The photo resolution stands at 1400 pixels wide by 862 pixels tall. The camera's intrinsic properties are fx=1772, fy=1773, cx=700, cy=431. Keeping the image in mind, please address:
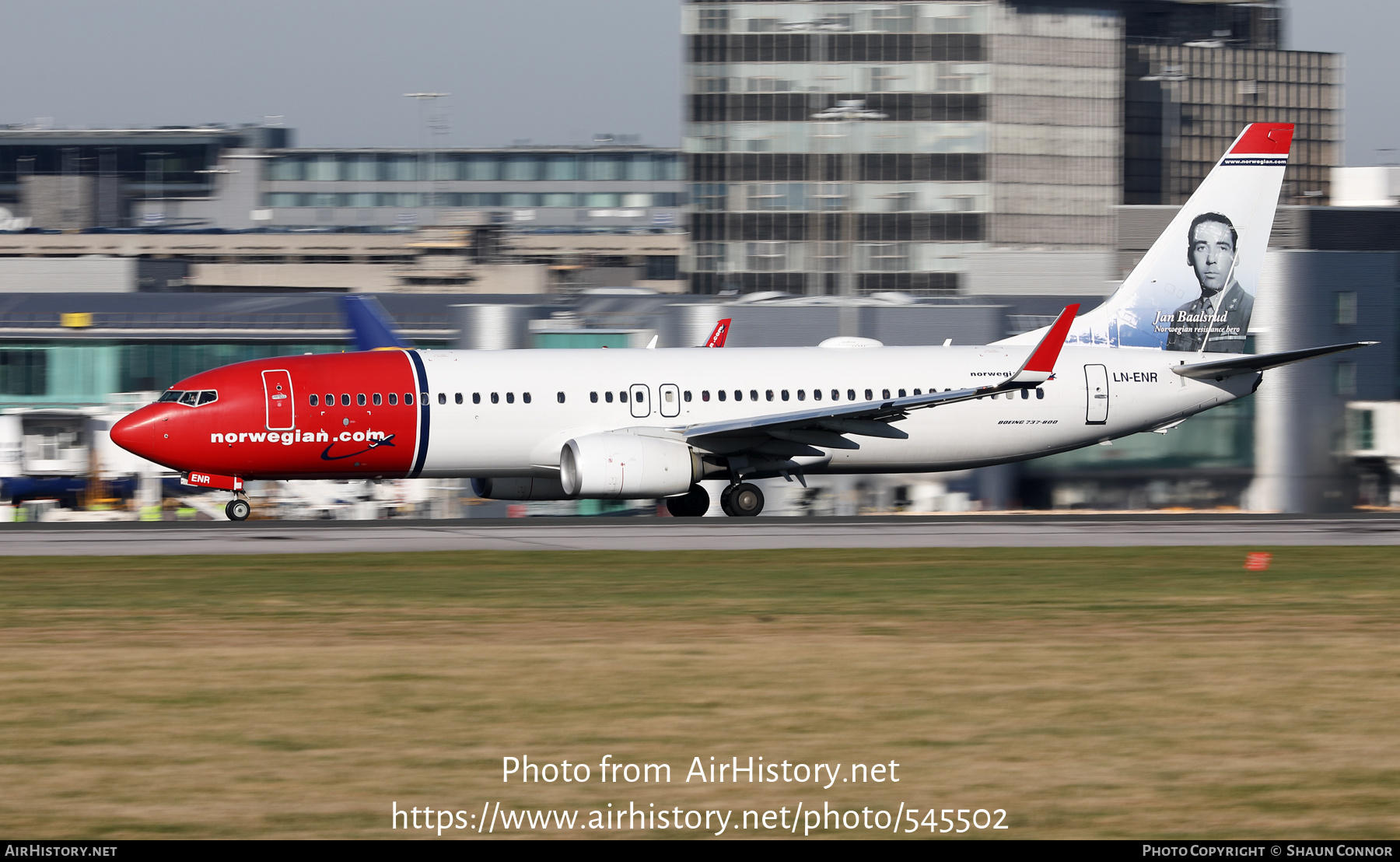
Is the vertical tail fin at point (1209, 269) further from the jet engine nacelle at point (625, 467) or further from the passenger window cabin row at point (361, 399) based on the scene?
the passenger window cabin row at point (361, 399)

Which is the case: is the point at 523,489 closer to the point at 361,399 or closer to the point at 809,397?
the point at 361,399

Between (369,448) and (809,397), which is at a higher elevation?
(809,397)

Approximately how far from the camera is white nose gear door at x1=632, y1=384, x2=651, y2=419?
1442 inches

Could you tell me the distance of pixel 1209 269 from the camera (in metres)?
40.6

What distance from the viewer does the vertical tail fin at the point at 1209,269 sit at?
40219mm

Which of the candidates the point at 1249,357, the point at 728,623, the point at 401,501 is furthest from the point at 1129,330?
the point at 728,623

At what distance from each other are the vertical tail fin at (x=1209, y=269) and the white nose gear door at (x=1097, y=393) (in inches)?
63.4

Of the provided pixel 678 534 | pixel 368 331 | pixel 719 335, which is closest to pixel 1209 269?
pixel 719 335

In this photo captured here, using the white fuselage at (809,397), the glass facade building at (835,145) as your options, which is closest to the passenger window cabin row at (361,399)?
the white fuselage at (809,397)

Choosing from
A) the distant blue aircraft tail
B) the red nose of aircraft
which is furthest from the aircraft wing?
the red nose of aircraft

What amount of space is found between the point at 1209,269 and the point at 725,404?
1213cm

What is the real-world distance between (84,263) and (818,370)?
3258 inches

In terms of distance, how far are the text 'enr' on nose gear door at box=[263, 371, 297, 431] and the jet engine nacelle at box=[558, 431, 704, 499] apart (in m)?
5.45
